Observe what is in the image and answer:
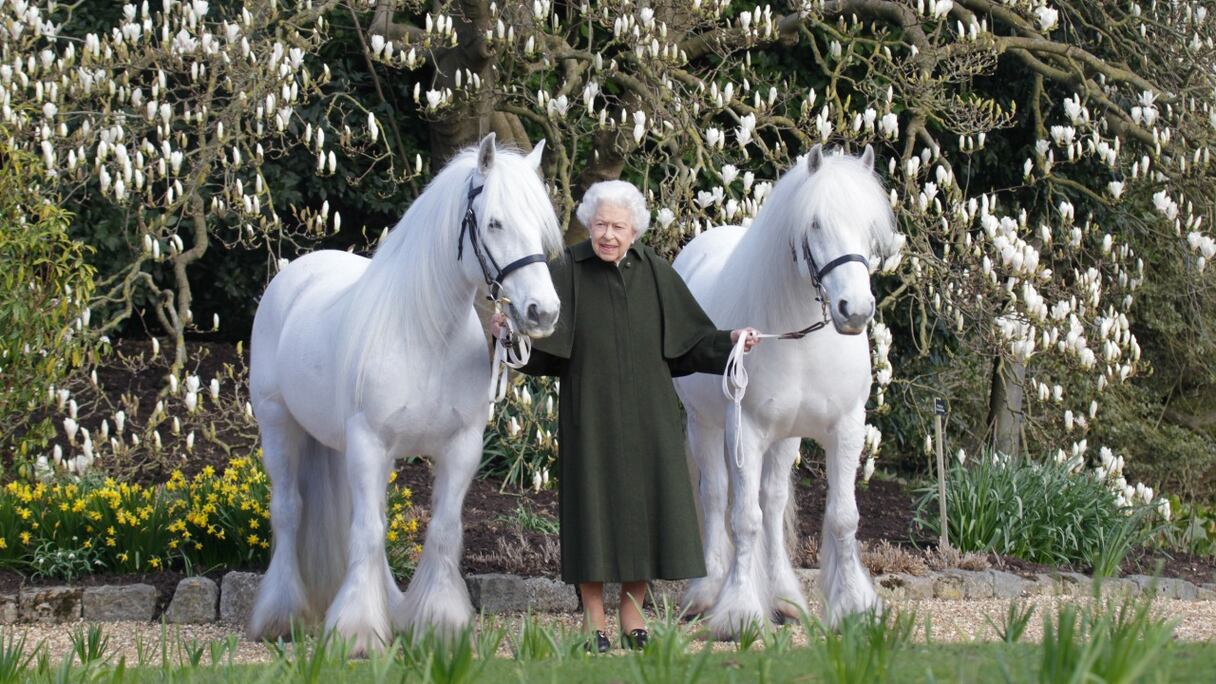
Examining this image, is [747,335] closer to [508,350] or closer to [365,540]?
[508,350]

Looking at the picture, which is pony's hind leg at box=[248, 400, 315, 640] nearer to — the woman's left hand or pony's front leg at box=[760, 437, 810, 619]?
pony's front leg at box=[760, 437, 810, 619]

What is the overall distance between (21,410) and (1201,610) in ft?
18.9

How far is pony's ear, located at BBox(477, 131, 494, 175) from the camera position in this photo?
458cm

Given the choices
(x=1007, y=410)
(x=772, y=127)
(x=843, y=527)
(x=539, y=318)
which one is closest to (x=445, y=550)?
(x=539, y=318)

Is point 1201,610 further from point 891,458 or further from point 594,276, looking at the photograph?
point 891,458

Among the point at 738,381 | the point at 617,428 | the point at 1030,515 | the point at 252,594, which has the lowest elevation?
the point at 252,594

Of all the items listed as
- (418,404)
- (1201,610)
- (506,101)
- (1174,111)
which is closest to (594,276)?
(418,404)

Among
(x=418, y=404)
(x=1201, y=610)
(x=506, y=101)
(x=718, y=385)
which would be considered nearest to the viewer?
(x=418, y=404)

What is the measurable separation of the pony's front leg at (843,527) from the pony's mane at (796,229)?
0.48 metres

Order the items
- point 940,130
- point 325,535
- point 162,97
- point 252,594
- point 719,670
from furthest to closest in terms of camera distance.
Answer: point 940,130 → point 162,97 → point 252,594 → point 325,535 → point 719,670

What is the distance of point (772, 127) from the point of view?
900cm

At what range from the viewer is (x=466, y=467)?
4.98 m

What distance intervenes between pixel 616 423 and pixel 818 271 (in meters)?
0.85

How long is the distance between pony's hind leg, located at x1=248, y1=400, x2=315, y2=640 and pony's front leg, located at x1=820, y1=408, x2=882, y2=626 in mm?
2027
